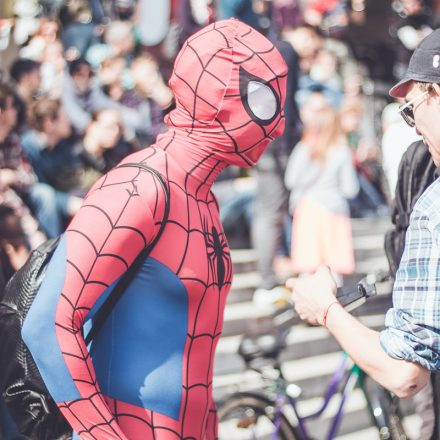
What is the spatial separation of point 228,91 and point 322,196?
4.71 metres

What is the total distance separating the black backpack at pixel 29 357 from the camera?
2182 millimetres

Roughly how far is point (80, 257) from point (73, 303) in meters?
0.11

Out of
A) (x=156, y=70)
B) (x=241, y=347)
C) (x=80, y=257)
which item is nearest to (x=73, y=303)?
(x=80, y=257)

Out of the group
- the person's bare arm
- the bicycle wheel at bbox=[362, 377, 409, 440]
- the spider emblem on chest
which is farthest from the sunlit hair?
the spider emblem on chest

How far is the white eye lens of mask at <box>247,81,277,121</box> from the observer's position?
232cm

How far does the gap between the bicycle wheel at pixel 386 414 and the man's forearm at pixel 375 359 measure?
194 centimetres

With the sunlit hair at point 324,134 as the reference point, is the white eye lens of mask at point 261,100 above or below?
above

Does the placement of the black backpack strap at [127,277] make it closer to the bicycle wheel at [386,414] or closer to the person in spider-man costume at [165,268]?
the person in spider-man costume at [165,268]

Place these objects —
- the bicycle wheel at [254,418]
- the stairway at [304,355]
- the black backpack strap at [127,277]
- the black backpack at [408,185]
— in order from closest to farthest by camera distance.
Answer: the black backpack strap at [127,277]
the black backpack at [408,185]
the bicycle wheel at [254,418]
the stairway at [304,355]

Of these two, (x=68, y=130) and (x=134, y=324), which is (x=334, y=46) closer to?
(x=68, y=130)

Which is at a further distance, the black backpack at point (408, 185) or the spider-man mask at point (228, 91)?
the black backpack at point (408, 185)

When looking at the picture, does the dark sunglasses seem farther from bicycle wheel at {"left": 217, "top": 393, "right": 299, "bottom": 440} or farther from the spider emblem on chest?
bicycle wheel at {"left": 217, "top": 393, "right": 299, "bottom": 440}

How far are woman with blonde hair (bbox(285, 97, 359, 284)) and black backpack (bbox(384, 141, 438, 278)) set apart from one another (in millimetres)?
3563

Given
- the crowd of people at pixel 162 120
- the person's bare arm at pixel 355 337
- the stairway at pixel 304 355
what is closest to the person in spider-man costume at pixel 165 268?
the person's bare arm at pixel 355 337
